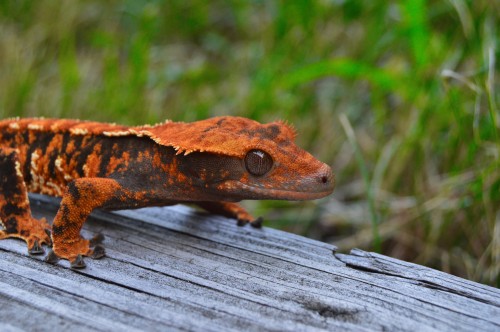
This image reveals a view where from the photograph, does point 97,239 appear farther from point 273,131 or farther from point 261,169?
point 273,131

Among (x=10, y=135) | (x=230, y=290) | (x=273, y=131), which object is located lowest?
(x=230, y=290)

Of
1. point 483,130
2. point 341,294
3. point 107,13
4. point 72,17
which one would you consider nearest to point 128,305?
point 341,294

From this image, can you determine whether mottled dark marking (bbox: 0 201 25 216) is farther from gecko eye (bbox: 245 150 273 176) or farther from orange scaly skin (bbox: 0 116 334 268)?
gecko eye (bbox: 245 150 273 176)

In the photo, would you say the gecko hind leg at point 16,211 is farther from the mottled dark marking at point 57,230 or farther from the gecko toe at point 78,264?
the gecko toe at point 78,264

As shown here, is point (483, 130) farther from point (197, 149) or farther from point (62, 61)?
point (62, 61)

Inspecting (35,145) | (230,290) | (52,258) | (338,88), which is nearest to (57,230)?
(52,258)

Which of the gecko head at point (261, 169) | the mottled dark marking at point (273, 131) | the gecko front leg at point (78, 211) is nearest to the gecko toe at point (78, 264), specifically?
the gecko front leg at point (78, 211)

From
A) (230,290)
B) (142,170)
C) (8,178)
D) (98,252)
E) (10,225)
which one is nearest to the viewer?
(230,290)
